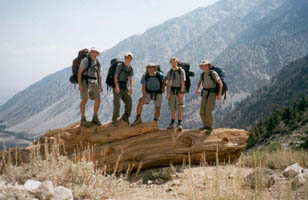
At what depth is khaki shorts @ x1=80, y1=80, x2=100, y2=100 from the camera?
7629 mm

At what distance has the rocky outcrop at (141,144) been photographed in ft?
25.6

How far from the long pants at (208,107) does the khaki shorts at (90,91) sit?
324 cm

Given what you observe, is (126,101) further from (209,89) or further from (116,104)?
(209,89)

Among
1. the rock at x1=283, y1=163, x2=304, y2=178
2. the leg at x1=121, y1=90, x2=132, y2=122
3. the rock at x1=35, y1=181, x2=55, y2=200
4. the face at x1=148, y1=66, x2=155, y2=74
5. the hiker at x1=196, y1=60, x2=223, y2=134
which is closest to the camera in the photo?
the rock at x1=35, y1=181, x2=55, y2=200

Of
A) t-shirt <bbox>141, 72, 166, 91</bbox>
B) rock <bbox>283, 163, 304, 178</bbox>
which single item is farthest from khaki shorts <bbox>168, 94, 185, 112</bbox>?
rock <bbox>283, 163, 304, 178</bbox>

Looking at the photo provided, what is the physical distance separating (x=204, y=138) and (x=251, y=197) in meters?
4.31

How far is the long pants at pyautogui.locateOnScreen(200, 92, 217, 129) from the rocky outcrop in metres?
0.44

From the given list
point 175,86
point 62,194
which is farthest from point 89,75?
point 62,194

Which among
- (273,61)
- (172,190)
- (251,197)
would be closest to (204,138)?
(172,190)

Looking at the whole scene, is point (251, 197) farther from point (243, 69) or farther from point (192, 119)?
point (243, 69)

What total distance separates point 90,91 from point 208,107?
3.58 meters

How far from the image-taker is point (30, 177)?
536 cm

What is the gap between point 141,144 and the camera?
8.07 metres

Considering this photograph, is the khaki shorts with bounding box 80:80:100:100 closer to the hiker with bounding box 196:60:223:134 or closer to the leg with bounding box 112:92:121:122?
the leg with bounding box 112:92:121:122
